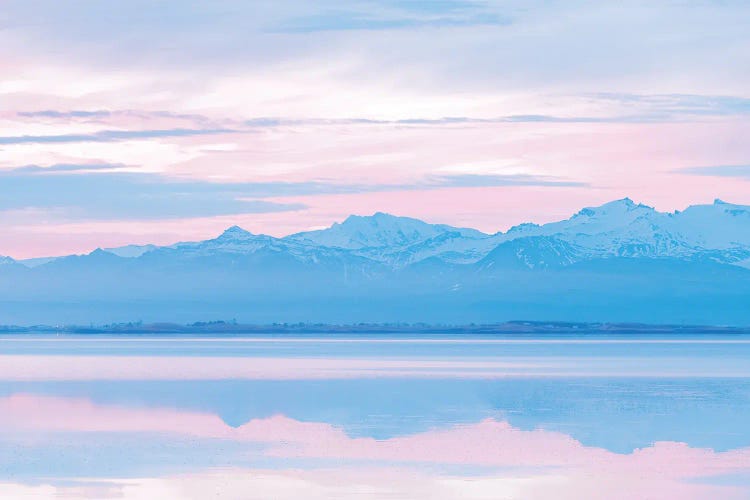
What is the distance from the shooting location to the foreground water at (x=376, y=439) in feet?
89.0

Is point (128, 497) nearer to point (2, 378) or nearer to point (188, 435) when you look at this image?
point (188, 435)

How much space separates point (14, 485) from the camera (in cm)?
2673

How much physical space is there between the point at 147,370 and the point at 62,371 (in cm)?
438

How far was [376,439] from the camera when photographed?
114 ft

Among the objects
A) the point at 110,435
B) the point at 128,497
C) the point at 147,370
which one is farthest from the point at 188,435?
the point at 147,370

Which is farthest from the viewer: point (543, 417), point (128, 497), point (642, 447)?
point (543, 417)

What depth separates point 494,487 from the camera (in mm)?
26859

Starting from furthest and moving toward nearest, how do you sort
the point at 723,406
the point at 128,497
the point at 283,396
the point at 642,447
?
the point at 283,396
the point at 723,406
the point at 642,447
the point at 128,497

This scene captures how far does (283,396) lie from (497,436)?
661 inches

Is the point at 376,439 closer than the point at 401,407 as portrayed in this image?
Yes

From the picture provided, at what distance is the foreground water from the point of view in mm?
27125

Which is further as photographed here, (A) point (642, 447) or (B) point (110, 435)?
(B) point (110, 435)

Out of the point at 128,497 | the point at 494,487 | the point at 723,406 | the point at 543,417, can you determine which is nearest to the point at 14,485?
the point at 128,497

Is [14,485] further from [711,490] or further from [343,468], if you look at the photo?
[711,490]
